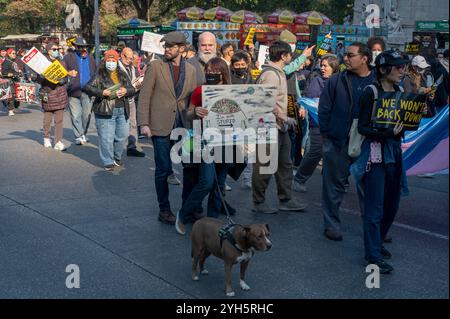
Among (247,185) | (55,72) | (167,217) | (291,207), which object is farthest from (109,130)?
(291,207)

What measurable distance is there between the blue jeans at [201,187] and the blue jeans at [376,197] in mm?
1502

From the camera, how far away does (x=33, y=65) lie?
11.2 meters

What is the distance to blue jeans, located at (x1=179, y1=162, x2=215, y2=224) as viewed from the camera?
641cm

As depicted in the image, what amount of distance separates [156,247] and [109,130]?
13.9ft

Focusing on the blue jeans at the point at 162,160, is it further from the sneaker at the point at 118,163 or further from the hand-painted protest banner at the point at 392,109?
the sneaker at the point at 118,163

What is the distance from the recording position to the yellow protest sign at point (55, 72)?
11.3m

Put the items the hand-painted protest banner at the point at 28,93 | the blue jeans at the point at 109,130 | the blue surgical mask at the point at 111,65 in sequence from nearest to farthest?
the blue surgical mask at the point at 111,65 → the blue jeans at the point at 109,130 → the hand-painted protest banner at the point at 28,93

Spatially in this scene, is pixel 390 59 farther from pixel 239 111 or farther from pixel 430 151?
pixel 430 151

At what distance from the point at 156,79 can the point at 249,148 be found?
142cm

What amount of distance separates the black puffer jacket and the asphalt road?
44.4 inches

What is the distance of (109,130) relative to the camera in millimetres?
10094

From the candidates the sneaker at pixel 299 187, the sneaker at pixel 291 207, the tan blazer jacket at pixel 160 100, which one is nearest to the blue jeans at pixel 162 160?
the tan blazer jacket at pixel 160 100

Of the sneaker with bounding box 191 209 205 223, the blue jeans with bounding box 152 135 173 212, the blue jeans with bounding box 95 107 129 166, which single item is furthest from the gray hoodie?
the blue jeans with bounding box 95 107 129 166

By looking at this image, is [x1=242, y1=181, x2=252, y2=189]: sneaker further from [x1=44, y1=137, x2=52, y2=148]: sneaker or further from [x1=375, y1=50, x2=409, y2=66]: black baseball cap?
[x1=44, y1=137, x2=52, y2=148]: sneaker
